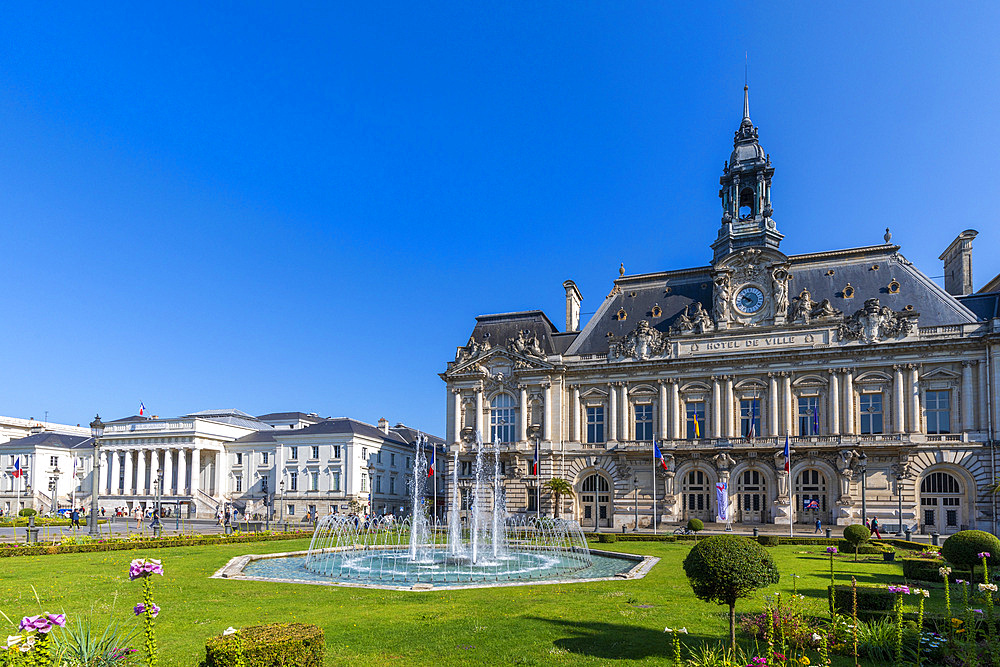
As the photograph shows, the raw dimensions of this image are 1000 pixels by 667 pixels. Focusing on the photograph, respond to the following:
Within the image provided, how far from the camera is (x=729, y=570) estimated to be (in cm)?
1446

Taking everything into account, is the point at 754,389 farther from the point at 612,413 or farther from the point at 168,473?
the point at 168,473

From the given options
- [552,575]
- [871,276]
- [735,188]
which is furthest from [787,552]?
[735,188]

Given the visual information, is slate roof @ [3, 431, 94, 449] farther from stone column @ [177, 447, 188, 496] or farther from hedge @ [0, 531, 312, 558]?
hedge @ [0, 531, 312, 558]

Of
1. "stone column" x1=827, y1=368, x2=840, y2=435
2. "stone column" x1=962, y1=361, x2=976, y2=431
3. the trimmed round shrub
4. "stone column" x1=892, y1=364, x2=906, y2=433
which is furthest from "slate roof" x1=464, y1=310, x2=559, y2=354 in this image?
the trimmed round shrub

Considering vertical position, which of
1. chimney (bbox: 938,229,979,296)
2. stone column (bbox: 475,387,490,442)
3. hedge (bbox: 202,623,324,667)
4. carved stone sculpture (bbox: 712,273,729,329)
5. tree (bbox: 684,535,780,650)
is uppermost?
chimney (bbox: 938,229,979,296)

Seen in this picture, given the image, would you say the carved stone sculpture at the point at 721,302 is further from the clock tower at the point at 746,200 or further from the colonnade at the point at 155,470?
the colonnade at the point at 155,470

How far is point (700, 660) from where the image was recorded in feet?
43.2

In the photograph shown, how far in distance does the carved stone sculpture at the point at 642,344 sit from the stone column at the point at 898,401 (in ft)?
55.4

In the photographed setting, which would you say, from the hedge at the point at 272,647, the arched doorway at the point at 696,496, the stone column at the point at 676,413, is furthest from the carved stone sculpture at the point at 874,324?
the hedge at the point at 272,647

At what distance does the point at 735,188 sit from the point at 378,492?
1902 inches

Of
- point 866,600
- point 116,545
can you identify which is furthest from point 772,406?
point 116,545

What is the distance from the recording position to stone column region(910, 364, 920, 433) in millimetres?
54000

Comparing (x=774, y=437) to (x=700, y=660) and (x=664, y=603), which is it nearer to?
(x=664, y=603)

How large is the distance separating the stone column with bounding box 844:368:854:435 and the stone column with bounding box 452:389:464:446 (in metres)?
31.9
